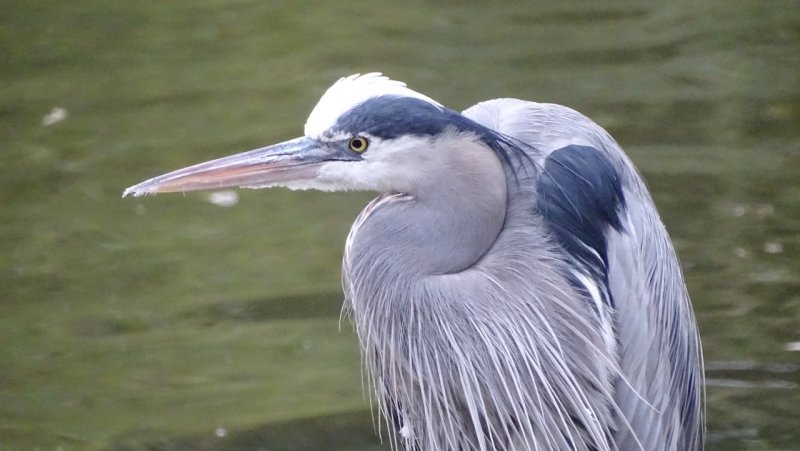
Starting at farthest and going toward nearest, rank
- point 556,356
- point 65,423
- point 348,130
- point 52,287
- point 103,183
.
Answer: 1. point 103,183
2. point 52,287
3. point 65,423
4. point 556,356
5. point 348,130

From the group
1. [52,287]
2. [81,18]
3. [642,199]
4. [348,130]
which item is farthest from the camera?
[81,18]

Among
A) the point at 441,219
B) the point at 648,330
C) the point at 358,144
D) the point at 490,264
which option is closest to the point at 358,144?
the point at 358,144

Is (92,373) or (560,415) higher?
(560,415)

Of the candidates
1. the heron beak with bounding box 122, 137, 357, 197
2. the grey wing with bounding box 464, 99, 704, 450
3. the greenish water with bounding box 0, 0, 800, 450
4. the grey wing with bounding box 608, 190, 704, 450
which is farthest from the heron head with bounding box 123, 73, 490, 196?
the greenish water with bounding box 0, 0, 800, 450

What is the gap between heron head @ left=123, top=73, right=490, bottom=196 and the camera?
3.47 meters

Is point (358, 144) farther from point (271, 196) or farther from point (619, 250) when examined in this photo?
point (271, 196)

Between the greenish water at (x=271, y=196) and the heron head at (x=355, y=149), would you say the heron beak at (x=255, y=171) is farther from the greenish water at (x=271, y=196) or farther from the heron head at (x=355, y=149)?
the greenish water at (x=271, y=196)

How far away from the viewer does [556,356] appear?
372 centimetres

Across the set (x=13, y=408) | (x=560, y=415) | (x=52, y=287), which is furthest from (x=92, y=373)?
(x=560, y=415)

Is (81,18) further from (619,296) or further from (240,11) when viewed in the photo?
(619,296)

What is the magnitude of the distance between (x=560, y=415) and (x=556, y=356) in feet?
0.54

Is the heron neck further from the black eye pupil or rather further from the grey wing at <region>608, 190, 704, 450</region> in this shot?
the grey wing at <region>608, 190, 704, 450</region>

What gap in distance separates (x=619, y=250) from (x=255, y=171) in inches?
40.8

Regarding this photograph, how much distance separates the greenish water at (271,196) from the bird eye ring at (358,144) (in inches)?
68.5
